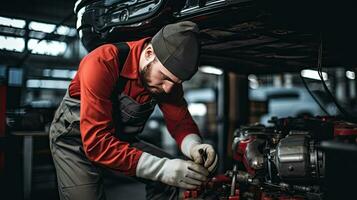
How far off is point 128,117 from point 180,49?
531 millimetres

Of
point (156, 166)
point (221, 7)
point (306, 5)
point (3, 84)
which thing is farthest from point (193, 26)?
point (3, 84)

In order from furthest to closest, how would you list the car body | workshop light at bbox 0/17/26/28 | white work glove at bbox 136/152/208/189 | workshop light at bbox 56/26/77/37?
the car body
workshop light at bbox 56/26/77/37
workshop light at bbox 0/17/26/28
white work glove at bbox 136/152/208/189

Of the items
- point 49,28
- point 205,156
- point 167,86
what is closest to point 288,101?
point 49,28

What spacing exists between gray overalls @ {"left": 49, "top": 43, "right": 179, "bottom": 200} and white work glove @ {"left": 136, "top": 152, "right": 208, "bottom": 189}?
36 centimetres

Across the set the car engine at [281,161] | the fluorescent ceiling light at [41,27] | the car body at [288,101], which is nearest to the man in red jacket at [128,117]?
the car engine at [281,161]

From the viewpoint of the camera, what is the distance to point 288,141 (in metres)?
1.76

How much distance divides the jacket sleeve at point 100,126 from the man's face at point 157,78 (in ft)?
0.65

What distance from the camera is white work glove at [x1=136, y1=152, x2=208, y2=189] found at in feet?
4.61

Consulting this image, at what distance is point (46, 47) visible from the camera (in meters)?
2.93

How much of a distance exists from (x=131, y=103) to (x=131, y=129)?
0.21 metres

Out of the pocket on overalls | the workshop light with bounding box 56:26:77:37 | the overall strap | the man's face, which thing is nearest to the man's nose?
the man's face

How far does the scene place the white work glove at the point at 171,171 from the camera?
140 cm

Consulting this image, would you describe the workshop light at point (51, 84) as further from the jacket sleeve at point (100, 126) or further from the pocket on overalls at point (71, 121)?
the jacket sleeve at point (100, 126)

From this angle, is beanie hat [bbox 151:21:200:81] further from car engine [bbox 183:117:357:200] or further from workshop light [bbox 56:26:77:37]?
workshop light [bbox 56:26:77:37]
